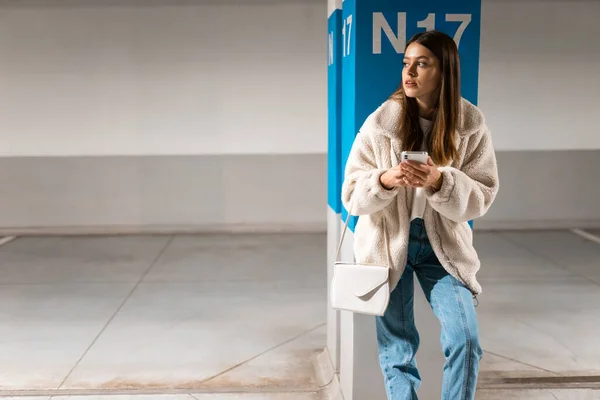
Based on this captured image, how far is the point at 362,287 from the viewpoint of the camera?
2447 millimetres

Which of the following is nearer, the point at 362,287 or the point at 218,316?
the point at 362,287

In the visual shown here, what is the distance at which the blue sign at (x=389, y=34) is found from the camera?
2896mm

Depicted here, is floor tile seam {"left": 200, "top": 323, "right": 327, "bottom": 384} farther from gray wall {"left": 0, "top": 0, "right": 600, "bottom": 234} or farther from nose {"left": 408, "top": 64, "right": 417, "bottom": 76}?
gray wall {"left": 0, "top": 0, "right": 600, "bottom": 234}

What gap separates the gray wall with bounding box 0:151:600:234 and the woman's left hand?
6.35m

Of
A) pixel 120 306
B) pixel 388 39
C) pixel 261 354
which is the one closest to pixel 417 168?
pixel 388 39

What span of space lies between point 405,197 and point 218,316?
3120 mm

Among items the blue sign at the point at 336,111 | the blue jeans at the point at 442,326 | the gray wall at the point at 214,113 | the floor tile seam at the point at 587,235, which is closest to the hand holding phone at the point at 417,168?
the blue jeans at the point at 442,326

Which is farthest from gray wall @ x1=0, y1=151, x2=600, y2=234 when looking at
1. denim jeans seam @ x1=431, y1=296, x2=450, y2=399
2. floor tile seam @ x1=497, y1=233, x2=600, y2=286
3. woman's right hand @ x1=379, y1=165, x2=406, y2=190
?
woman's right hand @ x1=379, y1=165, x2=406, y2=190

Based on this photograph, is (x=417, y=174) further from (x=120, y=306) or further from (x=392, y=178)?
(x=120, y=306)

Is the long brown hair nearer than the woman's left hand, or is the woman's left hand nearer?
the woman's left hand

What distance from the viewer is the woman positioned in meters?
2.31

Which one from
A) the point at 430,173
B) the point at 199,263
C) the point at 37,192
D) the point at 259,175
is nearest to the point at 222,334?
the point at 199,263

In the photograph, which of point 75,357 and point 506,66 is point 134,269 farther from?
point 506,66

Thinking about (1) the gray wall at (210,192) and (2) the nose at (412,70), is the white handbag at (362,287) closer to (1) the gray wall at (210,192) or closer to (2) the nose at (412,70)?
(2) the nose at (412,70)
